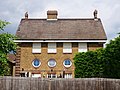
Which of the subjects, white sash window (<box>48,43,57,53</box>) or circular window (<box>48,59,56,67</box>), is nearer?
circular window (<box>48,59,56,67</box>)

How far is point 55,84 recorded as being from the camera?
52.3 feet

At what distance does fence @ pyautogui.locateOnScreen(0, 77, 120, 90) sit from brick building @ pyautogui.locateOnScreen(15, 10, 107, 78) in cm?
2052

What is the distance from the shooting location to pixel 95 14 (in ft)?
140

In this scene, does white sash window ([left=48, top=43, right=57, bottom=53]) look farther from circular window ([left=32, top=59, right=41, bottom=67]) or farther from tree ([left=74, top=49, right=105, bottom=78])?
tree ([left=74, top=49, right=105, bottom=78])

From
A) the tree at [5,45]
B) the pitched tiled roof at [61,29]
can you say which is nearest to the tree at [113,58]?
the tree at [5,45]

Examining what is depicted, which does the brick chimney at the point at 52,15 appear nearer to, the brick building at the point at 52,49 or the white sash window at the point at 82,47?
the brick building at the point at 52,49

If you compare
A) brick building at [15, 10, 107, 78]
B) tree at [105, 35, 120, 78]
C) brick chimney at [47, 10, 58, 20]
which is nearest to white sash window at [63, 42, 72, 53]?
brick building at [15, 10, 107, 78]

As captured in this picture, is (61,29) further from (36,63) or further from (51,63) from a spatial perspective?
(36,63)

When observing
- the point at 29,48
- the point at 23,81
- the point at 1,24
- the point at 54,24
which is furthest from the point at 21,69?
the point at 23,81

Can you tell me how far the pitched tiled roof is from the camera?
38562 millimetres

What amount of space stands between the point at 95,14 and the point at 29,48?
10.5m

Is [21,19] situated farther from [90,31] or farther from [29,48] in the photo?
[90,31]

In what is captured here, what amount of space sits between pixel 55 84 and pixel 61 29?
24667 mm

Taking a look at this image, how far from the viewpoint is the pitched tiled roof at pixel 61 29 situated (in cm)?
3856
